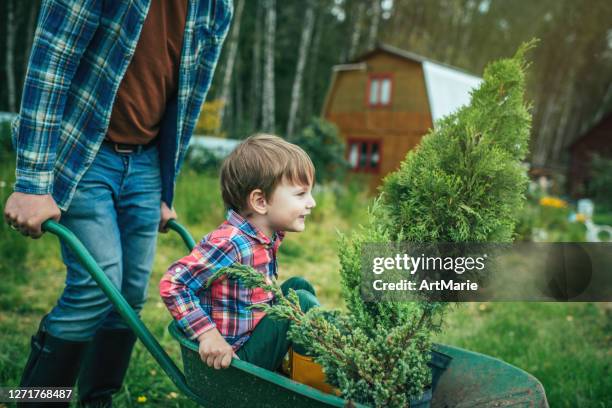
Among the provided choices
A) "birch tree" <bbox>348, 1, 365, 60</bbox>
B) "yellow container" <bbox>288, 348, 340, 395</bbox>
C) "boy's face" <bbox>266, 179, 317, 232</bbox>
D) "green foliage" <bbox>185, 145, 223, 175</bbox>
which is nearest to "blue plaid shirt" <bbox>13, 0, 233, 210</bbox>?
"boy's face" <bbox>266, 179, 317, 232</bbox>

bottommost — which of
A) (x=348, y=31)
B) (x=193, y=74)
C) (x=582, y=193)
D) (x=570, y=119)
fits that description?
(x=582, y=193)

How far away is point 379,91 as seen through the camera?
52.2 ft

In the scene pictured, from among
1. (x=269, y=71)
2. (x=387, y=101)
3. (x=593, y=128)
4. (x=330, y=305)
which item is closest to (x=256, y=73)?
(x=269, y=71)

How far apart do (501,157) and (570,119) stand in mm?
38443

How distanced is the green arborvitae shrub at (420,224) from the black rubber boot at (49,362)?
811 mm

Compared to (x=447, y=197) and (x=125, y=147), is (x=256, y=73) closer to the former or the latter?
(x=125, y=147)

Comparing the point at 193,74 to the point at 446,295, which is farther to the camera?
the point at 193,74

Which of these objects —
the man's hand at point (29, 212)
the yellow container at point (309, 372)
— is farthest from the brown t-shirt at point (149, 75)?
the yellow container at point (309, 372)

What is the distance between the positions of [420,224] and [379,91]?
14.7 metres

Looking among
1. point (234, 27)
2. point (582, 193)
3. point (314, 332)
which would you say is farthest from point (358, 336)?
point (582, 193)

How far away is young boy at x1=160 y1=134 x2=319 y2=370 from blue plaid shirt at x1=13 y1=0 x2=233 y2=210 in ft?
1.76

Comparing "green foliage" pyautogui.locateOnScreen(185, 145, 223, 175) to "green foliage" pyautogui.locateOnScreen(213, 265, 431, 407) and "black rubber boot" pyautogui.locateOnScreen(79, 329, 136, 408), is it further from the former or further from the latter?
"green foliage" pyautogui.locateOnScreen(213, 265, 431, 407)

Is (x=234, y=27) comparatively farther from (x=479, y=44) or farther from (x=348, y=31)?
(x=479, y=44)

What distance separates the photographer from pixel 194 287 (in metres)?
1.71
